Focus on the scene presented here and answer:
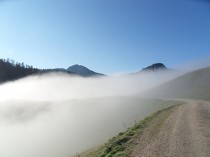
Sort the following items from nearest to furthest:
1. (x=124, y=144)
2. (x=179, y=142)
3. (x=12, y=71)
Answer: (x=179, y=142) < (x=124, y=144) < (x=12, y=71)

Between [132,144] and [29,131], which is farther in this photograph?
[29,131]

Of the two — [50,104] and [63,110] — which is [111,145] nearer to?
[63,110]

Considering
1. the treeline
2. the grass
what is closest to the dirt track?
the grass

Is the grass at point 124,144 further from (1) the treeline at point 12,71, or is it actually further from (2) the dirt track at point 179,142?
(1) the treeline at point 12,71

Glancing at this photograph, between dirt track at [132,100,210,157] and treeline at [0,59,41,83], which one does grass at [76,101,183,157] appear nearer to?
dirt track at [132,100,210,157]

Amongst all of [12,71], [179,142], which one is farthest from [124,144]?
[12,71]

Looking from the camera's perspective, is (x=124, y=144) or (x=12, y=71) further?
(x=12, y=71)

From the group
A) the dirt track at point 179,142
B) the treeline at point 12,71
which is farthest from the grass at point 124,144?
the treeline at point 12,71

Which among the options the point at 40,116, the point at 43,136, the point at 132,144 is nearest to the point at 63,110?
the point at 40,116

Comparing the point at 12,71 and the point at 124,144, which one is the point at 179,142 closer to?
the point at 124,144

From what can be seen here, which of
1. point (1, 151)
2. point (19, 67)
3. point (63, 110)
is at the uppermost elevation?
point (19, 67)

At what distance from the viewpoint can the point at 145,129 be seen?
29828mm

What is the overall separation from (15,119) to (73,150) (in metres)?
37.5

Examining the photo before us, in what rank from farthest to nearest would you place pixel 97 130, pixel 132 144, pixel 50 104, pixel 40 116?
pixel 50 104 < pixel 40 116 < pixel 97 130 < pixel 132 144
